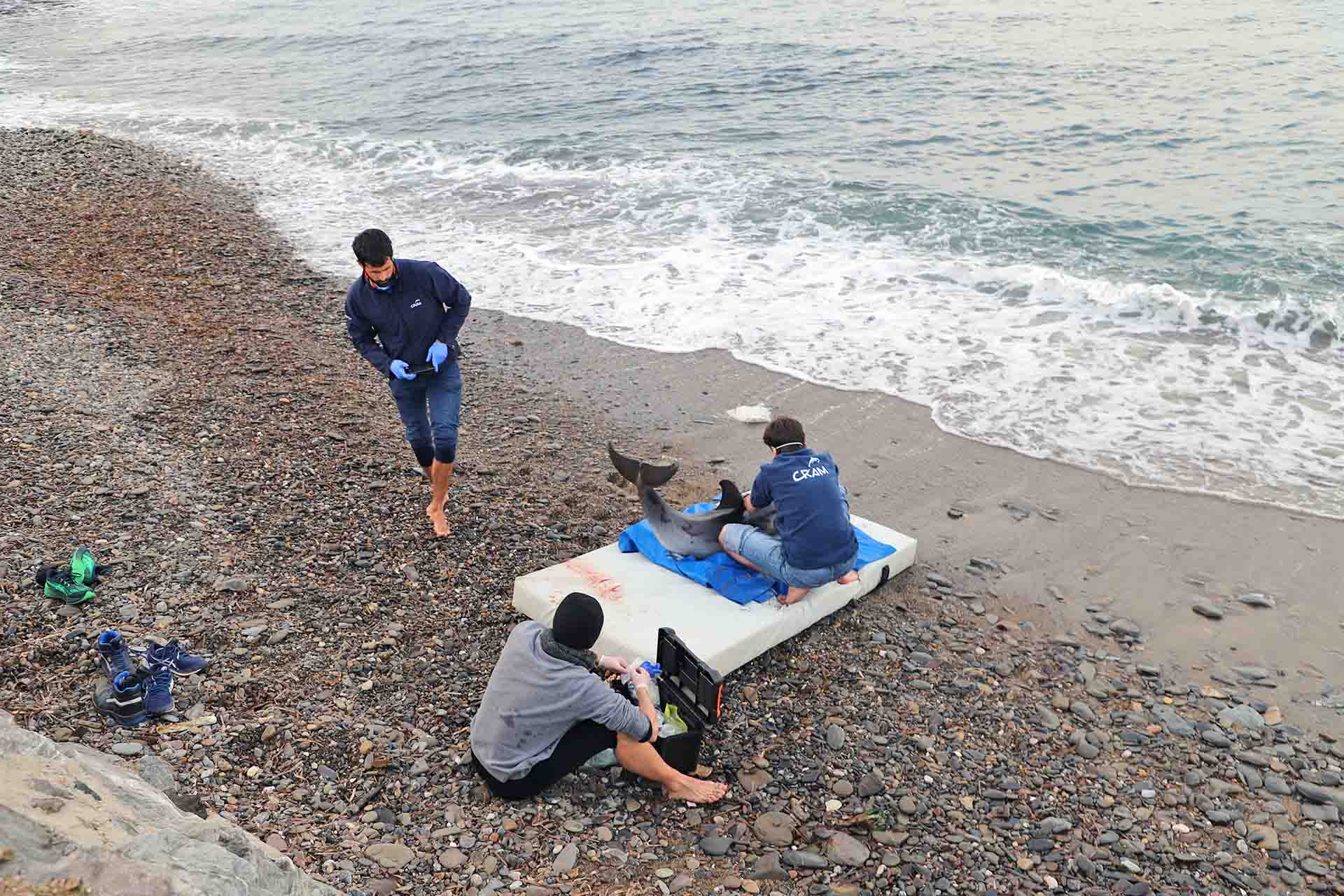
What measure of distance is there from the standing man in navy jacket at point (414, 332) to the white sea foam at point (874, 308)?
477cm

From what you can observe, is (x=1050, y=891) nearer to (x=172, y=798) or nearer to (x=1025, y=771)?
(x=1025, y=771)

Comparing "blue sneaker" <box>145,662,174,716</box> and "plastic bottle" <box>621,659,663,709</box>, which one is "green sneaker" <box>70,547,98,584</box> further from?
"plastic bottle" <box>621,659,663,709</box>

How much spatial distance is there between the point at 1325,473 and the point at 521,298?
9.24m

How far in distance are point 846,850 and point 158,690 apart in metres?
3.67

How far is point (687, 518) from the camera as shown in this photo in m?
7.14

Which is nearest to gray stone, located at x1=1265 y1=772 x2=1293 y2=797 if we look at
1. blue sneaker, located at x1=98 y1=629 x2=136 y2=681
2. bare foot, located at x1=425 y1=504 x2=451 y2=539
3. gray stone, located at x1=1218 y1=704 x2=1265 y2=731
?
gray stone, located at x1=1218 y1=704 x2=1265 y2=731

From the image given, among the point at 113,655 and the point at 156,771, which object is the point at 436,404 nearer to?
the point at 113,655

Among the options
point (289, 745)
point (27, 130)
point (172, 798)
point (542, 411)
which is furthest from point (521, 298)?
point (27, 130)

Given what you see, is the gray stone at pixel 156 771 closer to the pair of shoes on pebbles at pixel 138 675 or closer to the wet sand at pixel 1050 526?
the pair of shoes on pebbles at pixel 138 675

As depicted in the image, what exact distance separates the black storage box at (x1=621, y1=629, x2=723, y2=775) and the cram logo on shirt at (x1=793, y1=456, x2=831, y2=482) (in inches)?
55.7

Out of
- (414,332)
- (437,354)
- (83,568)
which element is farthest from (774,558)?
(83,568)

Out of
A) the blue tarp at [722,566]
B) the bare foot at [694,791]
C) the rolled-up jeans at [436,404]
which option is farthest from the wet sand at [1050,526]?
the bare foot at [694,791]

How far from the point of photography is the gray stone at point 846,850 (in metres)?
4.96

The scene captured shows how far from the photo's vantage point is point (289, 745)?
5.35 metres
